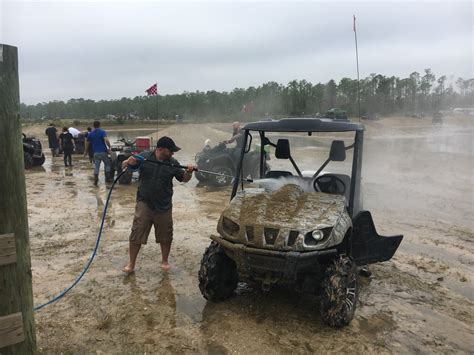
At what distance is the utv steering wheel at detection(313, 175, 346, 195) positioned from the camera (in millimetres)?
4891

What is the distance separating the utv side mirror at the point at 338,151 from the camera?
16.5 ft

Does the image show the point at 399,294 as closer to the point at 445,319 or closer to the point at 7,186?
the point at 445,319

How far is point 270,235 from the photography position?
386 cm

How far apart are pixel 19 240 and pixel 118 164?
10.3m

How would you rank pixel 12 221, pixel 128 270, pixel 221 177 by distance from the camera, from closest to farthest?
pixel 12 221
pixel 128 270
pixel 221 177

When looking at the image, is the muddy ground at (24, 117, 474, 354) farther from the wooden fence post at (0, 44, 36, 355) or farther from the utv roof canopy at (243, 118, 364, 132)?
the utv roof canopy at (243, 118, 364, 132)

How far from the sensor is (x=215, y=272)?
171 inches

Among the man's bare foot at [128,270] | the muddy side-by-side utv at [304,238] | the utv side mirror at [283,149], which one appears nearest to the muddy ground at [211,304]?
the man's bare foot at [128,270]

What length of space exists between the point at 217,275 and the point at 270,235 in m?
0.87

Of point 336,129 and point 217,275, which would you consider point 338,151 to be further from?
point 217,275

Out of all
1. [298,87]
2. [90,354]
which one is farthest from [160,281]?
[298,87]

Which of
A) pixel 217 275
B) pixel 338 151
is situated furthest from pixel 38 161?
pixel 338 151

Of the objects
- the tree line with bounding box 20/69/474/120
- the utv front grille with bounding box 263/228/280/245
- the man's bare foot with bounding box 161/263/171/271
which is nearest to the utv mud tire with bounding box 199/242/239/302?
the utv front grille with bounding box 263/228/280/245

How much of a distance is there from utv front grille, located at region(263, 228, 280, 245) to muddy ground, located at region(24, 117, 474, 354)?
2.87 ft
